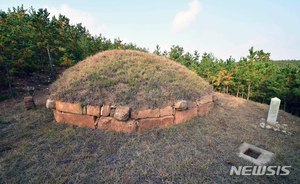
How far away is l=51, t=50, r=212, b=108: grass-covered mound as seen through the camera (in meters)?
5.77

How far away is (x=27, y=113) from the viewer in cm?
716

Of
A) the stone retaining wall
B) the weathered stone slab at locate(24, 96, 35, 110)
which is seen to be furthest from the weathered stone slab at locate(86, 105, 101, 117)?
the weathered stone slab at locate(24, 96, 35, 110)

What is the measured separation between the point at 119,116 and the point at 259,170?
357 cm

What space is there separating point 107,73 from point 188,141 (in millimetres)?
3655

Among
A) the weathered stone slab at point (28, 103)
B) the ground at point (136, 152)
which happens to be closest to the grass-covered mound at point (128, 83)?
the ground at point (136, 152)

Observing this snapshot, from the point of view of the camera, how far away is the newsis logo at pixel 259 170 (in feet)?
13.5

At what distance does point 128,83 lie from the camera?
636 centimetres

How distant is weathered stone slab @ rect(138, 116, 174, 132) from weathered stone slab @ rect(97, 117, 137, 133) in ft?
0.71

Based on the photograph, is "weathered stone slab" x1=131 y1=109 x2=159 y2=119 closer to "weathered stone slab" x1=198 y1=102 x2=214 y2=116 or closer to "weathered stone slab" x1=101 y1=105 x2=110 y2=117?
"weathered stone slab" x1=101 y1=105 x2=110 y2=117

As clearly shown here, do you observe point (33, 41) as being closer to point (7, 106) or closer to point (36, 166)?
point (7, 106)

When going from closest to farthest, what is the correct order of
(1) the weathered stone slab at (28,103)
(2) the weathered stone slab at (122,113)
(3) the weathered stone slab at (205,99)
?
(2) the weathered stone slab at (122,113), (3) the weathered stone slab at (205,99), (1) the weathered stone slab at (28,103)

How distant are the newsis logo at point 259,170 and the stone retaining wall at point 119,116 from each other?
217 cm

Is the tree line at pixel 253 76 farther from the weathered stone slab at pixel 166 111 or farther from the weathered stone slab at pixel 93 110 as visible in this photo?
the weathered stone slab at pixel 93 110

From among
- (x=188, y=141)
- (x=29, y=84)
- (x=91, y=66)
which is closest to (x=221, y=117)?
(x=188, y=141)
